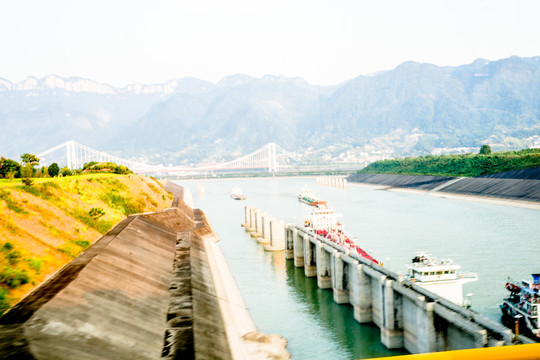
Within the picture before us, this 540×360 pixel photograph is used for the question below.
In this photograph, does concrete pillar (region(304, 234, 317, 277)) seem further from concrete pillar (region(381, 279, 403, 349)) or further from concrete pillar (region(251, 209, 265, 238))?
concrete pillar (region(251, 209, 265, 238))

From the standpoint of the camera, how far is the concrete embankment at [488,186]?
87875 mm

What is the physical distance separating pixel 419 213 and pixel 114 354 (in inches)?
2958

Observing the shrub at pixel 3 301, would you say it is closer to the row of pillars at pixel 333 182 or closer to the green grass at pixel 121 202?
the green grass at pixel 121 202

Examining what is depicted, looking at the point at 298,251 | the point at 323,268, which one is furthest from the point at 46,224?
the point at 298,251

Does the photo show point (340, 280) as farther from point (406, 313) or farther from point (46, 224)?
point (46, 224)

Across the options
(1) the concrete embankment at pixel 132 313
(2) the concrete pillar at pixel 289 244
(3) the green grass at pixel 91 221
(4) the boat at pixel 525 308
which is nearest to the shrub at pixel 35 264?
(1) the concrete embankment at pixel 132 313

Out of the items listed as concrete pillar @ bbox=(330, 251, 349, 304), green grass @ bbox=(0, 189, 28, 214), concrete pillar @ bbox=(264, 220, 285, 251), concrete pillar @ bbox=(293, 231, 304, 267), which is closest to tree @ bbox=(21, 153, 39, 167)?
green grass @ bbox=(0, 189, 28, 214)

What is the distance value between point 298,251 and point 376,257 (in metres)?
7.99

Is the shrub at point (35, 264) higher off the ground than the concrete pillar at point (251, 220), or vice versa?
the shrub at point (35, 264)

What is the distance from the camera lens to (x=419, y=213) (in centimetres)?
8462

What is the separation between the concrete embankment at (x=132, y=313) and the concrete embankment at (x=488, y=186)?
71420 millimetres

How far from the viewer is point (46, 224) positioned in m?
33.7

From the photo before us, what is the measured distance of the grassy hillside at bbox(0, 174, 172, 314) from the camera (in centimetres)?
2453

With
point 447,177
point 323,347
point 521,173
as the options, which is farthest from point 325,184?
point 323,347
